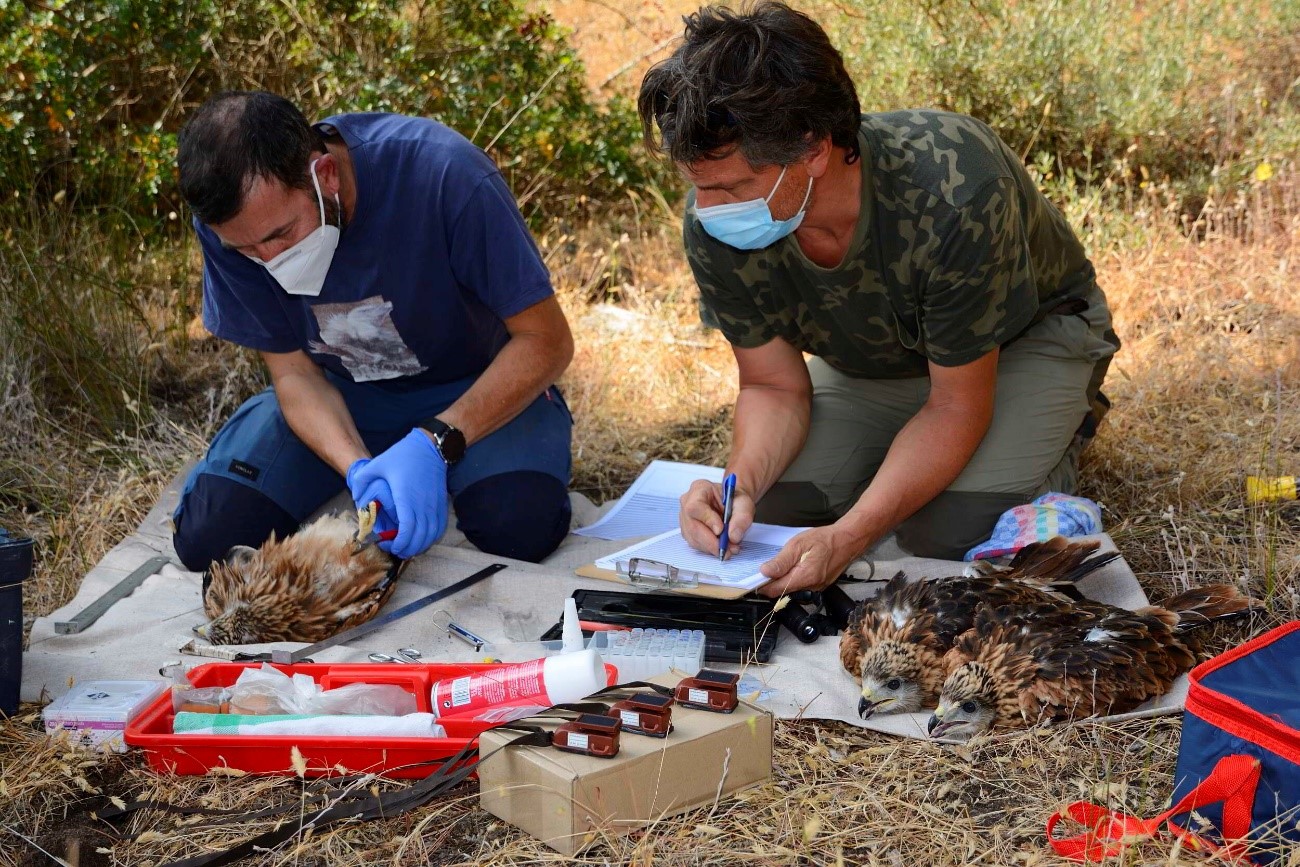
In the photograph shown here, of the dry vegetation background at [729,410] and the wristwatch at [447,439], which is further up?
the wristwatch at [447,439]

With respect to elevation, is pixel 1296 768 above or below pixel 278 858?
above

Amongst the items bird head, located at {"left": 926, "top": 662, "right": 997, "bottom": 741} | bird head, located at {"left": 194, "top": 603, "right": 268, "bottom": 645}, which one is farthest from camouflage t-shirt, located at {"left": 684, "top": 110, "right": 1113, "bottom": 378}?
bird head, located at {"left": 194, "top": 603, "right": 268, "bottom": 645}

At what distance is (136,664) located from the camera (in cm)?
322

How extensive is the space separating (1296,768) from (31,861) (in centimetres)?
240

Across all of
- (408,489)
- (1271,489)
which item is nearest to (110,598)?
(408,489)

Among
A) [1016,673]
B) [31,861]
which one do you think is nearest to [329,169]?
[31,861]

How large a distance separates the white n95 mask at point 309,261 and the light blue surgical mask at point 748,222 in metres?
1.13

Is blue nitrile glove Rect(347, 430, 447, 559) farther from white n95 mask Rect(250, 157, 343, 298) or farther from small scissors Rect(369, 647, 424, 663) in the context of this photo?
white n95 mask Rect(250, 157, 343, 298)

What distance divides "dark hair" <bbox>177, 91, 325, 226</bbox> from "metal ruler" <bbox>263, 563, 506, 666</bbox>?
1211 mm

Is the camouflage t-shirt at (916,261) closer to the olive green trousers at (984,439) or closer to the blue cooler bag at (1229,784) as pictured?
the olive green trousers at (984,439)

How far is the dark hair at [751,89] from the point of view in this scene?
2912mm

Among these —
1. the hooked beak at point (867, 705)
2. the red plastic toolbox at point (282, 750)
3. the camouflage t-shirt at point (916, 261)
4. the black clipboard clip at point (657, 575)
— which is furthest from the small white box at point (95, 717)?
the camouflage t-shirt at point (916, 261)

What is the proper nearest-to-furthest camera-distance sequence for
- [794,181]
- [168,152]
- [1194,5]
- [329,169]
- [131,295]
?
[794,181] → [329,169] → [131,295] → [168,152] → [1194,5]

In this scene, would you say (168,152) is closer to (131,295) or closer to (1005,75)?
(131,295)
